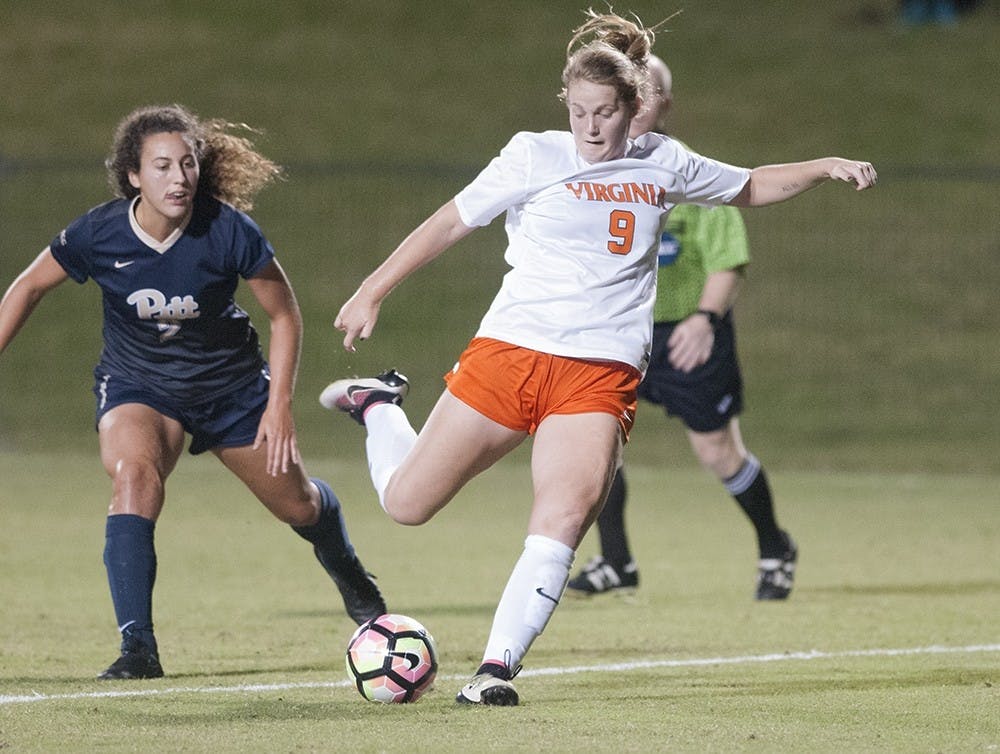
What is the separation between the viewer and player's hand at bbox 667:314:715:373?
25.8 ft

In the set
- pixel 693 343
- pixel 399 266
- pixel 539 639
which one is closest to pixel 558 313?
pixel 399 266

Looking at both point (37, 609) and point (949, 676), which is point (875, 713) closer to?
point (949, 676)

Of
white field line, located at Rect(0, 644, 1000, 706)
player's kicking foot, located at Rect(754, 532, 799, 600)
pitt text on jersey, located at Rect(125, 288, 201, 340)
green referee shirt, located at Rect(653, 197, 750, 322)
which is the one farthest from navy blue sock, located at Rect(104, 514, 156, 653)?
player's kicking foot, located at Rect(754, 532, 799, 600)

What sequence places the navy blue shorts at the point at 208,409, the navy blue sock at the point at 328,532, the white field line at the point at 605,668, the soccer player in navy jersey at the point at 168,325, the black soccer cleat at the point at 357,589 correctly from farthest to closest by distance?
the black soccer cleat at the point at 357,589 < the navy blue sock at the point at 328,532 < the navy blue shorts at the point at 208,409 < the soccer player in navy jersey at the point at 168,325 < the white field line at the point at 605,668

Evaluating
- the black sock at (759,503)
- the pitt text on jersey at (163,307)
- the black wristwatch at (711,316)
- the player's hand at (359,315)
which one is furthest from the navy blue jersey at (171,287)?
the black sock at (759,503)

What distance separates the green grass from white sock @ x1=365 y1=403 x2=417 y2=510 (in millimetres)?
677

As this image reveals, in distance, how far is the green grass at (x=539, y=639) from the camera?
491cm

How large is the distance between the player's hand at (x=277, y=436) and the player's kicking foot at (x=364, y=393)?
0.94 ft

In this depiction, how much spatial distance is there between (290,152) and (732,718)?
21622mm

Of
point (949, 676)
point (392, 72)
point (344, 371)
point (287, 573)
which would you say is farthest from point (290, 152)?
point (949, 676)

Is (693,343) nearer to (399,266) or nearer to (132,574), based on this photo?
(399,266)

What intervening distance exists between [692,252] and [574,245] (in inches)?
128

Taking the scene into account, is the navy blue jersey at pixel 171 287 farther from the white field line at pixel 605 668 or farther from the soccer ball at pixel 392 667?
the soccer ball at pixel 392 667

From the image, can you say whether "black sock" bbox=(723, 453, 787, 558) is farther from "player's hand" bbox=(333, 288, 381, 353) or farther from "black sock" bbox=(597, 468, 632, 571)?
"player's hand" bbox=(333, 288, 381, 353)
